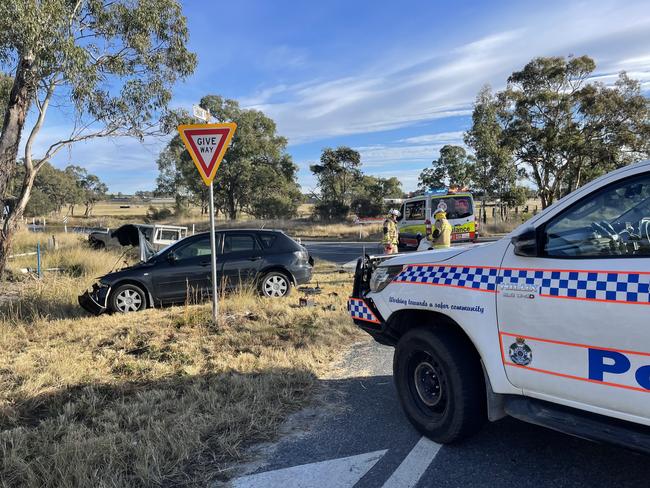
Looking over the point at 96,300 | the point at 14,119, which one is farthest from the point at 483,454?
the point at 14,119

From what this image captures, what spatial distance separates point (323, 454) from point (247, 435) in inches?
25.1

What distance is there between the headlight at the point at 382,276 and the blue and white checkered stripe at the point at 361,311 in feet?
0.57

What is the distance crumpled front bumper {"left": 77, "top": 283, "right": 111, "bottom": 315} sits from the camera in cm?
802

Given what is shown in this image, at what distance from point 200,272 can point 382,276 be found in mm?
5510

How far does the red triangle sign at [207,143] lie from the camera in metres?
6.46

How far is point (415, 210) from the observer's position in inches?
691

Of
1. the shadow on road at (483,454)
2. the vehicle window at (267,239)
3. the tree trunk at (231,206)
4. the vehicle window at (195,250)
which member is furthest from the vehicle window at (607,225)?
the tree trunk at (231,206)

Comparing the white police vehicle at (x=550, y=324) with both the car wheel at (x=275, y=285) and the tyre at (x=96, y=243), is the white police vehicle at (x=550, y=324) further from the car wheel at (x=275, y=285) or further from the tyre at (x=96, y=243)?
the tyre at (x=96, y=243)

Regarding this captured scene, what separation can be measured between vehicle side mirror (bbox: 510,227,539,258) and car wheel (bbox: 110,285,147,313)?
284 inches

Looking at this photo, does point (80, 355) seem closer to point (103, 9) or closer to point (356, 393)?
point (356, 393)

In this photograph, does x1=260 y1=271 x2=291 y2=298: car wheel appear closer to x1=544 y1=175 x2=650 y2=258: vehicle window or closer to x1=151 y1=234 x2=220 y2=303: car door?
x1=151 y1=234 x2=220 y2=303: car door

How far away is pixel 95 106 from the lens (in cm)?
1159

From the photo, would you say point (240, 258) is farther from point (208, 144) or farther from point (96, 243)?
point (96, 243)

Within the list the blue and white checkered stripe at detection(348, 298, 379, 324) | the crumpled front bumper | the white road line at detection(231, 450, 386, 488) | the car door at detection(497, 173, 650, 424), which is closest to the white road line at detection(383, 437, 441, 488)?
the white road line at detection(231, 450, 386, 488)
